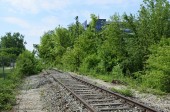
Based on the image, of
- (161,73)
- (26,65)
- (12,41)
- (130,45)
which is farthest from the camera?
(12,41)

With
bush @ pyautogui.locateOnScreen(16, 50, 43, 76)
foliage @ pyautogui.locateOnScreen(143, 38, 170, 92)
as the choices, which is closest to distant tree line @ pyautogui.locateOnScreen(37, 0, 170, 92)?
foliage @ pyautogui.locateOnScreen(143, 38, 170, 92)

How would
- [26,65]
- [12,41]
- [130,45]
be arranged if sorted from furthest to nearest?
[12,41] → [26,65] → [130,45]

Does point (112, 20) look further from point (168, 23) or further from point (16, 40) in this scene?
point (16, 40)

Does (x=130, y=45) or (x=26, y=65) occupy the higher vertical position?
(x=130, y=45)

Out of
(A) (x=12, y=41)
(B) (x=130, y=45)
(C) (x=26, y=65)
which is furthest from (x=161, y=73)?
(A) (x=12, y=41)

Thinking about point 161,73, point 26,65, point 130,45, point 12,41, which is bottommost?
point 161,73

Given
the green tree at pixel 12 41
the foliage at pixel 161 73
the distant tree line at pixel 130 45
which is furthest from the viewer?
the green tree at pixel 12 41

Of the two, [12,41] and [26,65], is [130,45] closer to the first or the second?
[26,65]

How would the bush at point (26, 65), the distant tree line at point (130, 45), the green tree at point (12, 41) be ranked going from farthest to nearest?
the green tree at point (12, 41) < the bush at point (26, 65) < the distant tree line at point (130, 45)

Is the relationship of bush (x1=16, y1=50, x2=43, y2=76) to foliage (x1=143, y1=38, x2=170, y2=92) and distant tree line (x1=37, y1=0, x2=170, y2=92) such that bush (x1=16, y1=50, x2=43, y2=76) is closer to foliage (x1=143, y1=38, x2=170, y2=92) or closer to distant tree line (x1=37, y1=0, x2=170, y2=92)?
distant tree line (x1=37, y1=0, x2=170, y2=92)

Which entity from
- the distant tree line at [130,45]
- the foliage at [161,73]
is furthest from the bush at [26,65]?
the foliage at [161,73]

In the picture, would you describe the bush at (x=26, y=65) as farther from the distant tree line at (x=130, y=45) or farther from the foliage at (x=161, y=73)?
the foliage at (x=161, y=73)

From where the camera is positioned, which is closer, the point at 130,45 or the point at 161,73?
the point at 161,73

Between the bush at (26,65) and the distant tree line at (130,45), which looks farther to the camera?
the bush at (26,65)
